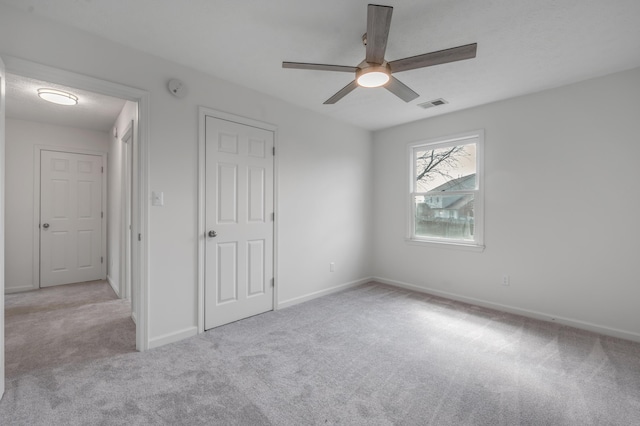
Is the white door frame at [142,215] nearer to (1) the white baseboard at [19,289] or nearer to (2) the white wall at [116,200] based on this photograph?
(2) the white wall at [116,200]

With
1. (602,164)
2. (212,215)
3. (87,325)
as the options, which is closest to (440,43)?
(602,164)

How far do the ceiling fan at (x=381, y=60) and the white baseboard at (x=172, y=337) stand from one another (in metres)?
2.46

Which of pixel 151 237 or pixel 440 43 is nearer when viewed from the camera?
pixel 440 43

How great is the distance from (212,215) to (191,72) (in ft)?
4.47

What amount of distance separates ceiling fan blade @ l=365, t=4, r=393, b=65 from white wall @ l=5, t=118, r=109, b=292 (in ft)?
16.5

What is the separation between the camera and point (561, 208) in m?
3.08

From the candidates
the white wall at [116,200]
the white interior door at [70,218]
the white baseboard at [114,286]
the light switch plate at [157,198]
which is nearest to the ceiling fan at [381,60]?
the light switch plate at [157,198]

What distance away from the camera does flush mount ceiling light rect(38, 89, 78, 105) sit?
3109 mm

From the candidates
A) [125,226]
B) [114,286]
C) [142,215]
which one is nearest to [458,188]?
[142,215]

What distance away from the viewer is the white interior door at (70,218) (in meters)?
4.37

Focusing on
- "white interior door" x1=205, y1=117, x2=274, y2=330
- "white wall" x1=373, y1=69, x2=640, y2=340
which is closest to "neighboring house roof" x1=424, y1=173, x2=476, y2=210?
"white wall" x1=373, y1=69, x2=640, y2=340

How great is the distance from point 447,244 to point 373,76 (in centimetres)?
266

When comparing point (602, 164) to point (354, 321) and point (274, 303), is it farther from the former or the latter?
point (274, 303)

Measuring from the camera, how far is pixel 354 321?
312cm
